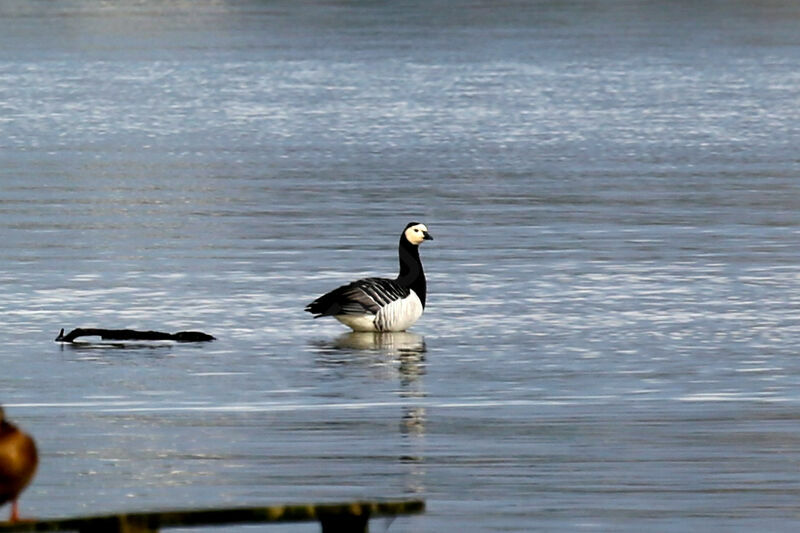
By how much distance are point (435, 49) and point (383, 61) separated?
918cm

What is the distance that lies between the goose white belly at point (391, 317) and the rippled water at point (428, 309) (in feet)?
0.48

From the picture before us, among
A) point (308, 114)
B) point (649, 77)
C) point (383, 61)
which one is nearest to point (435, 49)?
point (383, 61)

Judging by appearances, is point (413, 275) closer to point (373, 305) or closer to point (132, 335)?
point (373, 305)

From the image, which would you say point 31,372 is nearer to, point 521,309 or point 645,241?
point 521,309

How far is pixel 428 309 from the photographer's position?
20.0 meters

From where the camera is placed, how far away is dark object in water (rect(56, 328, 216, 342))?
17594mm

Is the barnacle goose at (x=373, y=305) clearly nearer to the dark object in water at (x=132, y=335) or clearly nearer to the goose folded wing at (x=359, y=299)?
the goose folded wing at (x=359, y=299)

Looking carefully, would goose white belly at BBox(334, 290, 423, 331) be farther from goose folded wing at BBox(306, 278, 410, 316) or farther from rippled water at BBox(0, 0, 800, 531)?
rippled water at BBox(0, 0, 800, 531)

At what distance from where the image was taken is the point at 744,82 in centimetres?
6297

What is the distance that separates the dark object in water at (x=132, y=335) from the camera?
1759 centimetres

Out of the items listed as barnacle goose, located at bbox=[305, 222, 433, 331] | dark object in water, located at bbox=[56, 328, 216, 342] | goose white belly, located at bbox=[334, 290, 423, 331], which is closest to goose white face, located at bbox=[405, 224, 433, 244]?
barnacle goose, located at bbox=[305, 222, 433, 331]

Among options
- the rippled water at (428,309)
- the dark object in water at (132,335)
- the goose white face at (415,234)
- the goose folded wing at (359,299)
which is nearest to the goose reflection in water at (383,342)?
the rippled water at (428,309)

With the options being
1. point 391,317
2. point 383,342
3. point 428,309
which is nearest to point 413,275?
point 391,317

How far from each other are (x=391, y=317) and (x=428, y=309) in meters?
1.71
